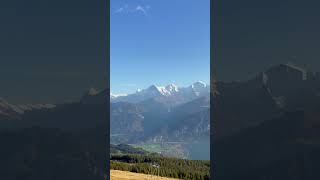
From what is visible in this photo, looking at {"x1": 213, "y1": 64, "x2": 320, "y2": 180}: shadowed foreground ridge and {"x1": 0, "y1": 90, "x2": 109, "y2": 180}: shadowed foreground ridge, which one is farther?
{"x1": 0, "y1": 90, "x2": 109, "y2": 180}: shadowed foreground ridge

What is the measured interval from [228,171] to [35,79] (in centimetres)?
702

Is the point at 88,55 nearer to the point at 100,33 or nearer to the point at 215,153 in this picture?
the point at 100,33

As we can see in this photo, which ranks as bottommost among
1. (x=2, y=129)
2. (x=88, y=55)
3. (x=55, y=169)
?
(x=55, y=169)

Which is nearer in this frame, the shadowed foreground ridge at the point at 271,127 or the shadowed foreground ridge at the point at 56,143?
the shadowed foreground ridge at the point at 271,127

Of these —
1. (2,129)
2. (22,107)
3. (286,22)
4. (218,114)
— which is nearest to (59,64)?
(22,107)

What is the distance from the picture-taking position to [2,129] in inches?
561

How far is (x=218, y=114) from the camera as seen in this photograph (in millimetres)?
14164

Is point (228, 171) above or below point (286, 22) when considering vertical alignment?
below

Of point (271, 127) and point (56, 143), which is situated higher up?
point (271, 127)

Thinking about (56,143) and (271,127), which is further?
(56,143)

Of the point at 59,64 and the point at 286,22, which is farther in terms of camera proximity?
the point at 59,64

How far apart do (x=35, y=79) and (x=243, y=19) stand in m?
7.13

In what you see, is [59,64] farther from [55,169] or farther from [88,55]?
[55,169]

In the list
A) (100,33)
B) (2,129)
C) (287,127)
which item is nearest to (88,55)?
(100,33)
